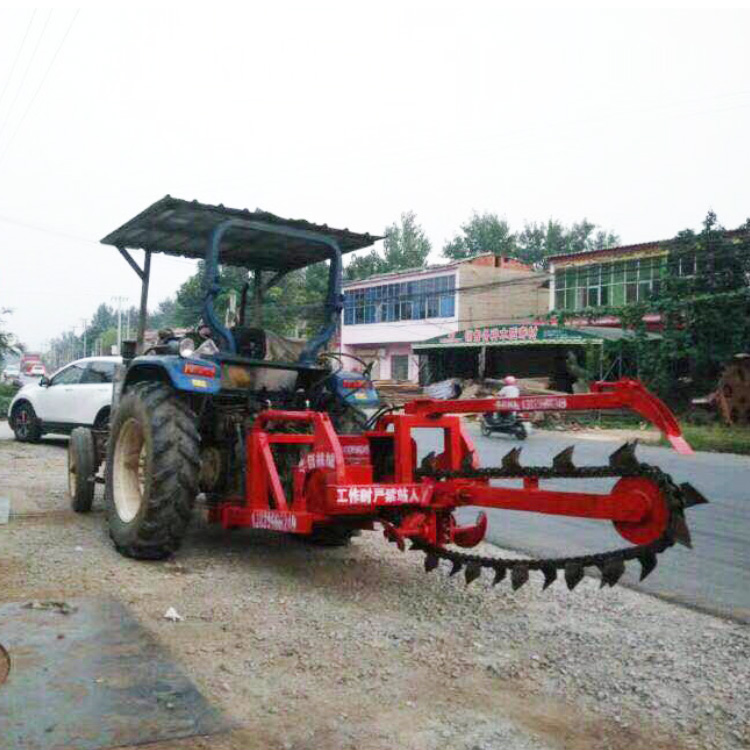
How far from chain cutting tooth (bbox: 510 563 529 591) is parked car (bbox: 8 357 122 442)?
35.5 ft

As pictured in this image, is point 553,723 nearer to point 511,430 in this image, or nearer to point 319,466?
point 319,466

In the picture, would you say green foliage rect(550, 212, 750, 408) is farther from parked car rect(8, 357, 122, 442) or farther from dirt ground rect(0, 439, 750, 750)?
dirt ground rect(0, 439, 750, 750)

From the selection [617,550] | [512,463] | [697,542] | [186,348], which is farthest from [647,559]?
[697,542]

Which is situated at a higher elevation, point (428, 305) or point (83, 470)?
point (428, 305)

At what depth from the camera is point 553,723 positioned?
11.3 feet

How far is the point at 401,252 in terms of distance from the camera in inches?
2473

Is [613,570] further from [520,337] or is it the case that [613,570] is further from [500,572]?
[520,337]

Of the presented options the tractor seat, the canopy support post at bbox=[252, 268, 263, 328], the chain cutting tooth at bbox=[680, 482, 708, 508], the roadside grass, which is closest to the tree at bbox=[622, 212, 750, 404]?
the roadside grass

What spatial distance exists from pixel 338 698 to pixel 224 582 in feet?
6.72

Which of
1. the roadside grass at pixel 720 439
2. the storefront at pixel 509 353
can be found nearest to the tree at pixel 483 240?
the storefront at pixel 509 353

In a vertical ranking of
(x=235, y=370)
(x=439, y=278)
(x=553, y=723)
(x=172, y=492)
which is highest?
(x=439, y=278)

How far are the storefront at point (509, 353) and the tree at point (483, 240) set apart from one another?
23620 mm

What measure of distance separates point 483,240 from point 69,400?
50990 mm

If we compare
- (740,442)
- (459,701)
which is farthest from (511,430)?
(459,701)
